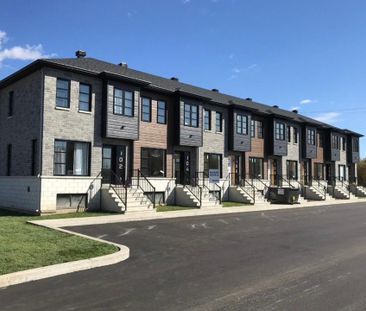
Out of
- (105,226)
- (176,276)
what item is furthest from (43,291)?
(105,226)

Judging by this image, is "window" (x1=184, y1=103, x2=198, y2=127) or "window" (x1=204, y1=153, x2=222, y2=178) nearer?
"window" (x1=184, y1=103, x2=198, y2=127)

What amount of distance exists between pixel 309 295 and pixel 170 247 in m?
5.44

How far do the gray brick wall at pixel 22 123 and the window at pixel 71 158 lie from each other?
990mm

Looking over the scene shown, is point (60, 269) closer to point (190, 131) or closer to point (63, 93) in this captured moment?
point (63, 93)

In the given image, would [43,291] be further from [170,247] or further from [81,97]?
[81,97]

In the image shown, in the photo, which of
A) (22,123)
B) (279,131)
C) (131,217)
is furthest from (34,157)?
(279,131)

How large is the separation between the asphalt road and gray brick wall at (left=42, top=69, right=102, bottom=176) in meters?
8.02

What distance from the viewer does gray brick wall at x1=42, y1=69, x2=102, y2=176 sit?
20859 mm

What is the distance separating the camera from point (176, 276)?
848cm

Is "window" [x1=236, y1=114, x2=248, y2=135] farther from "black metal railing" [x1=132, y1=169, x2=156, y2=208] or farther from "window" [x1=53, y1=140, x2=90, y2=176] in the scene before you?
"window" [x1=53, y1=140, x2=90, y2=176]

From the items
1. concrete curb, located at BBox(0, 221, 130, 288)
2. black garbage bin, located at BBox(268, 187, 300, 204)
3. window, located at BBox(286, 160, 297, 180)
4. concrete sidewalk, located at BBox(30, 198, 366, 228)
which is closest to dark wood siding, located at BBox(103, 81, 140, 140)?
concrete sidewalk, located at BBox(30, 198, 366, 228)

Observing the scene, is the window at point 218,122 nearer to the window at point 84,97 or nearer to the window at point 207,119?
the window at point 207,119

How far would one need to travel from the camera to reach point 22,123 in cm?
2277

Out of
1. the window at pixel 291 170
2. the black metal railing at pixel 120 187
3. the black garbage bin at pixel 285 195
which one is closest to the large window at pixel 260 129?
the window at pixel 291 170
